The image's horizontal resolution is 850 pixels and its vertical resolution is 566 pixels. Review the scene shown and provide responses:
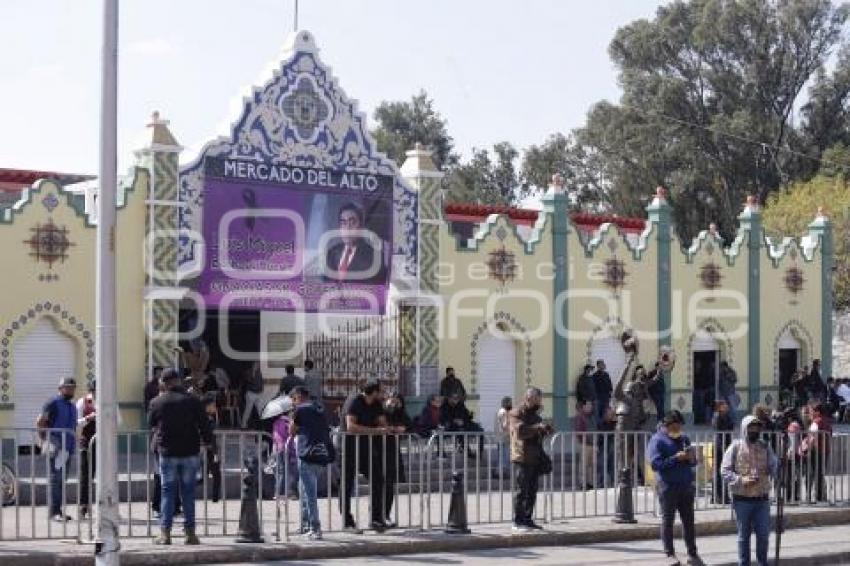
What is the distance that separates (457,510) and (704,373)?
18914 mm

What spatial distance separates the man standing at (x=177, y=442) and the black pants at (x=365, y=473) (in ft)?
6.13

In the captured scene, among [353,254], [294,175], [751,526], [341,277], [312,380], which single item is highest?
[294,175]

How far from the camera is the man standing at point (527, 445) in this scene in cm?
1769

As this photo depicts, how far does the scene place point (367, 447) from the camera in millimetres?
17203

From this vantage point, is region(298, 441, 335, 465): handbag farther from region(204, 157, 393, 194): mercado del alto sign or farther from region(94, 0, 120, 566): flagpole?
region(204, 157, 393, 194): mercado del alto sign

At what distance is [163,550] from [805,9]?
5066 cm

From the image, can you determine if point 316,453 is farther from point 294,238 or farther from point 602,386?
point 602,386

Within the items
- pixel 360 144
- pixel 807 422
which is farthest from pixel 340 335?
pixel 807 422

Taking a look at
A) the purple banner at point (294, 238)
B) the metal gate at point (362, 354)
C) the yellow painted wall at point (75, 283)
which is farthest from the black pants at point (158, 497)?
the metal gate at point (362, 354)

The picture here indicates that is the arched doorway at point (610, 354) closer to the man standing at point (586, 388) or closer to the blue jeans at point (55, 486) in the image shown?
the man standing at point (586, 388)

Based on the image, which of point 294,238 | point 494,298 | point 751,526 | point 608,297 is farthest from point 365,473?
point 608,297

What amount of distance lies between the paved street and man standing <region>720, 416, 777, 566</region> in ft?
4.17

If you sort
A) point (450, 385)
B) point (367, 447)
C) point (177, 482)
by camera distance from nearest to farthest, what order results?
point (177, 482) → point (367, 447) → point (450, 385)

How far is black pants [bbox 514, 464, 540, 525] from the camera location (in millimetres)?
17711
